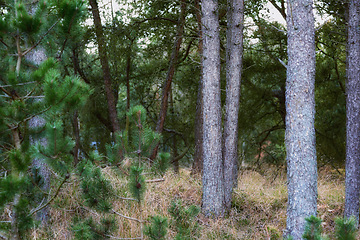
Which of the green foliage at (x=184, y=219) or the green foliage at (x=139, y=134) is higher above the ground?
the green foliage at (x=139, y=134)

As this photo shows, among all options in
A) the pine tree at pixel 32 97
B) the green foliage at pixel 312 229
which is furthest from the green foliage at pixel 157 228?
the green foliage at pixel 312 229

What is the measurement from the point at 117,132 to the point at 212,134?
2290 mm

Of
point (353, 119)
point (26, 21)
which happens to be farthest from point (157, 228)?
point (353, 119)

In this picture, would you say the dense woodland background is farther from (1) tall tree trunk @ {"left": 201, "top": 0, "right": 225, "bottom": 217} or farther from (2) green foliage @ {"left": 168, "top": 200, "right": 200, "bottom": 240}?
(1) tall tree trunk @ {"left": 201, "top": 0, "right": 225, "bottom": 217}

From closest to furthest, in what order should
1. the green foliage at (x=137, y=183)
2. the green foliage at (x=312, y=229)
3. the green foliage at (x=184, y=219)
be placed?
1. the green foliage at (x=312, y=229)
2. the green foliage at (x=137, y=183)
3. the green foliage at (x=184, y=219)

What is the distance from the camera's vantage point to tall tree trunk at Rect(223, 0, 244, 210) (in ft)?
21.2

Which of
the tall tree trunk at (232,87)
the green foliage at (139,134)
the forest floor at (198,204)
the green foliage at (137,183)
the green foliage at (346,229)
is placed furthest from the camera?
the tall tree trunk at (232,87)

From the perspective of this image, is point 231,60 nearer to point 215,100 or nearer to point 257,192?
point 215,100

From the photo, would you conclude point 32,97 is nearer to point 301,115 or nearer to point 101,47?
point 301,115

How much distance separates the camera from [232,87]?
6598mm

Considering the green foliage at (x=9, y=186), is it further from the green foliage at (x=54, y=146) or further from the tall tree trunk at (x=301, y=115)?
the tall tree trunk at (x=301, y=115)

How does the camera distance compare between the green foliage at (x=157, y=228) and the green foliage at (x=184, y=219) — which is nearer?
the green foliage at (x=157, y=228)

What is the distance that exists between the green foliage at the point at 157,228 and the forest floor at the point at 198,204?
1115 mm

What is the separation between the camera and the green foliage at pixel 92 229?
3.74 meters
